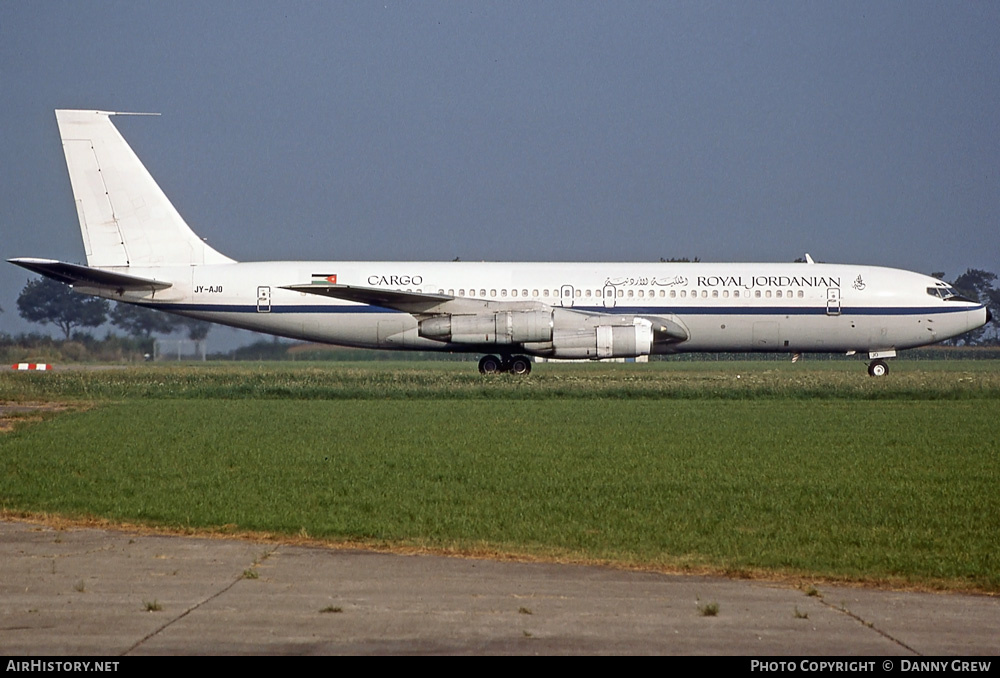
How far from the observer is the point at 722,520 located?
10.6 m

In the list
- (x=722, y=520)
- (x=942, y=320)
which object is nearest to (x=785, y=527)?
(x=722, y=520)

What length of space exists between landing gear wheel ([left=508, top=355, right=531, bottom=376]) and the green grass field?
32.2ft

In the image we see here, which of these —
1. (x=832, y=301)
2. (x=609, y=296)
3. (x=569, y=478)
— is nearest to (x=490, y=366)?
(x=609, y=296)

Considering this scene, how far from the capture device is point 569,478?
43.0 ft

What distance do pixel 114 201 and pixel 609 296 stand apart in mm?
14911

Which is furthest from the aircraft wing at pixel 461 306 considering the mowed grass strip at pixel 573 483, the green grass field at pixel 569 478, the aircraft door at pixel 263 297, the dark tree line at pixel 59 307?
the dark tree line at pixel 59 307

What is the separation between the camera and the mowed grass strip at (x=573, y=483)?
9.56 metres

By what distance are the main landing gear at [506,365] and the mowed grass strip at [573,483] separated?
43.4ft

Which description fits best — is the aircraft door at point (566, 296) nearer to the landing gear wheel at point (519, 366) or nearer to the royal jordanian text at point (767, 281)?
the landing gear wheel at point (519, 366)

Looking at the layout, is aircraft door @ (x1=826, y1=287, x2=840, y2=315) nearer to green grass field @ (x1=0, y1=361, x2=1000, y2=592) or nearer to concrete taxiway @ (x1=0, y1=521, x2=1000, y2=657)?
green grass field @ (x1=0, y1=361, x2=1000, y2=592)

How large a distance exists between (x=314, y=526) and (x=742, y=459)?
21.7ft

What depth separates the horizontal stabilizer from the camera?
101 ft

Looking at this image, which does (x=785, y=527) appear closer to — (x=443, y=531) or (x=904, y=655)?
(x=443, y=531)
